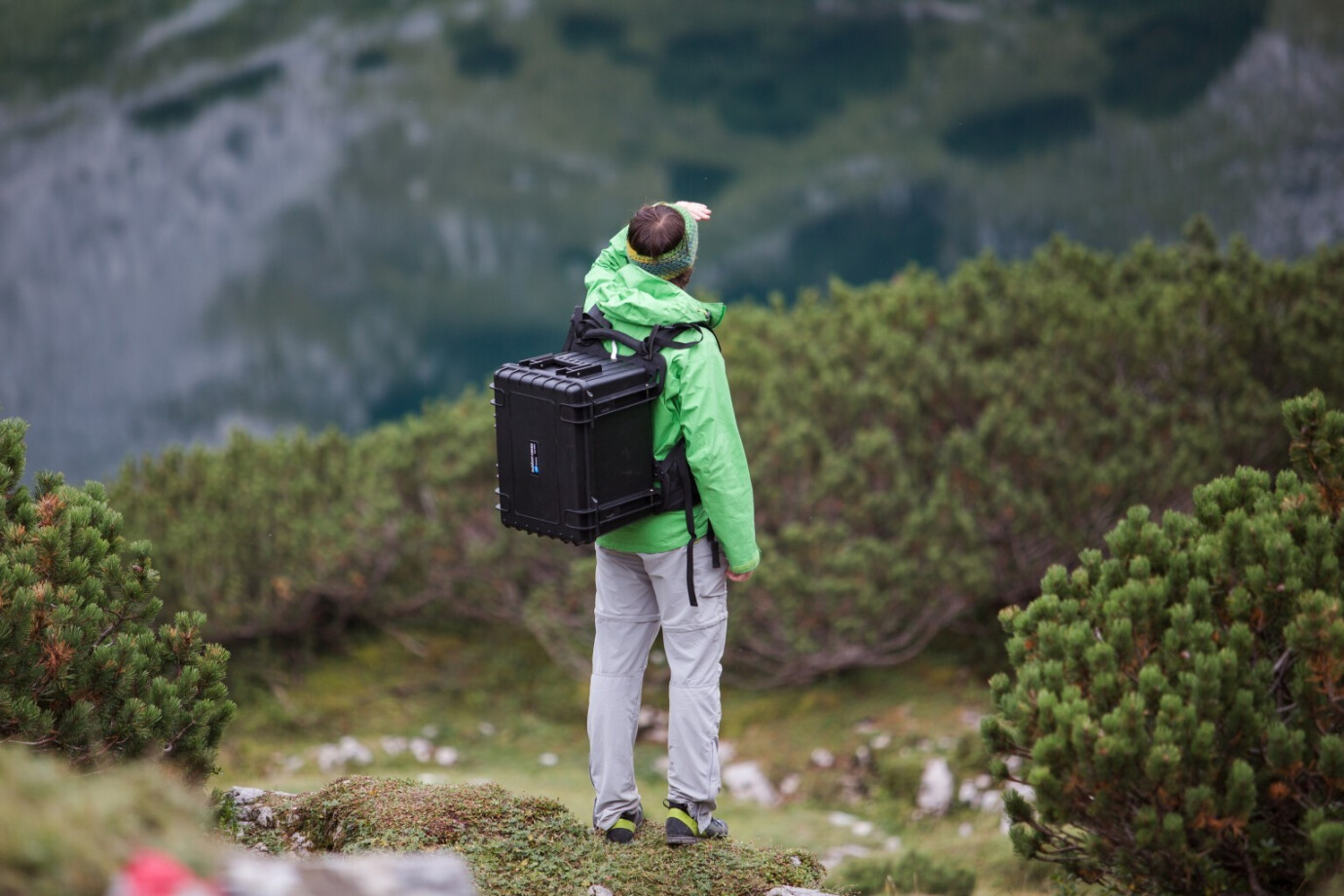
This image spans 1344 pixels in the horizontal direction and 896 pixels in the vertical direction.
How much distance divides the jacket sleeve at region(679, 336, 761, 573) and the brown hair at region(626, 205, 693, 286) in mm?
337

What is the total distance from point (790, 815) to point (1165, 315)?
4.31 meters

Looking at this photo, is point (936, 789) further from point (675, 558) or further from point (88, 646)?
point (88, 646)

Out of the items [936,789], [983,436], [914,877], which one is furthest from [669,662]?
[983,436]

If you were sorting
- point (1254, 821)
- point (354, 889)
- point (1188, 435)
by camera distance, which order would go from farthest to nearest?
point (1188, 435), point (1254, 821), point (354, 889)

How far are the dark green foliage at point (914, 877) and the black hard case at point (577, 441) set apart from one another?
242 cm

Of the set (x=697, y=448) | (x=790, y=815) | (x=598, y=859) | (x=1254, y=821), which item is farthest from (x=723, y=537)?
(x=790, y=815)

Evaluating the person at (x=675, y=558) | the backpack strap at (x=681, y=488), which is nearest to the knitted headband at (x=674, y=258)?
the person at (x=675, y=558)

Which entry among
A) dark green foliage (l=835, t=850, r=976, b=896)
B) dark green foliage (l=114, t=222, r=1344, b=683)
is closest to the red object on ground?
dark green foliage (l=835, t=850, r=976, b=896)

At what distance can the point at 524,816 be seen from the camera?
16.3ft

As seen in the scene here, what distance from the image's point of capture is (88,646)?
4.39m

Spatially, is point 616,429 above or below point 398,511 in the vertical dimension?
above

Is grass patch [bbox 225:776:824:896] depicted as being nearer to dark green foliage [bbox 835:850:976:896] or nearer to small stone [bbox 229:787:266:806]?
small stone [bbox 229:787:266:806]

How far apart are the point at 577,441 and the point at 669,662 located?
904mm

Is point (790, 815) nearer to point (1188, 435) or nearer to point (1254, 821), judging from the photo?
point (1188, 435)
